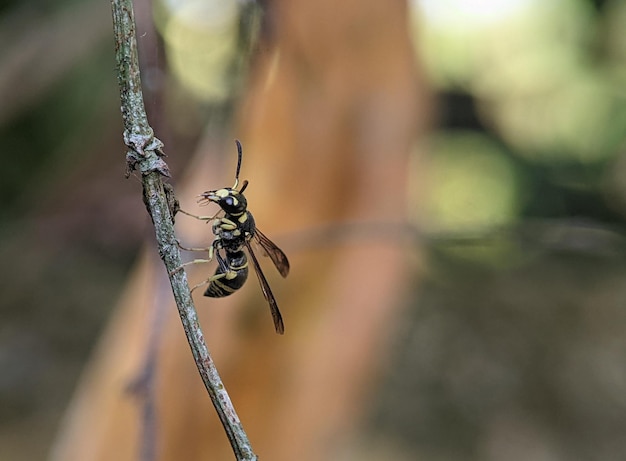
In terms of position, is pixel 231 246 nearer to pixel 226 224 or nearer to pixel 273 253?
pixel 226 224

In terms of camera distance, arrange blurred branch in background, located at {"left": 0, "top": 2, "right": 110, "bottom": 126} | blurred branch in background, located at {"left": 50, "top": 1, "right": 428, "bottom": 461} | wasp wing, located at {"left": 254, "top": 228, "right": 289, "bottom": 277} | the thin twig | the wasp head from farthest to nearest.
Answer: blurred branch in background, located at {"left": 0, "top": 2, "right": 110, "bottom": 126} → blurred branch in background, located at {"left": 50, "top": 1, "right": 428, "bottom": 461} → wasp wing, located at {"left": 254, "top": 228, "right": 289, "bottom": 277} → the wasp head → the thin twig

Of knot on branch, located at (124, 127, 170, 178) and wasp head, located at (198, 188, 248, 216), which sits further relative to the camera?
wasp head, located at (198, 188, 248, 216)

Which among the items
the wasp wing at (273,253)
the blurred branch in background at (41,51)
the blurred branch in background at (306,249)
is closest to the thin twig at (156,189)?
the wasp wing at (273,253)

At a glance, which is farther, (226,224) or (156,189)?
(226,224)

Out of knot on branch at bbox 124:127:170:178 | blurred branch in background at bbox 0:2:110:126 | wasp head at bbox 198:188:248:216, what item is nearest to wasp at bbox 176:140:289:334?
wasp head at bbox 198:188:248:216

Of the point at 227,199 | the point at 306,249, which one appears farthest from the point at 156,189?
the point at 306,249

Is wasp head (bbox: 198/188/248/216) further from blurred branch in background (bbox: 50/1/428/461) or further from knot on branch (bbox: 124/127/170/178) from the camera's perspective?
blurred branch in background (bbox: 50/1/428/461)

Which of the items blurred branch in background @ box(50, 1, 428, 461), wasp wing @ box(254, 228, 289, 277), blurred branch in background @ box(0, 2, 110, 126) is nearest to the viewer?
wasp wing @ box(254, 228, 289, 277)

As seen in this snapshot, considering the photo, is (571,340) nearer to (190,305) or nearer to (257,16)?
(257,16)
